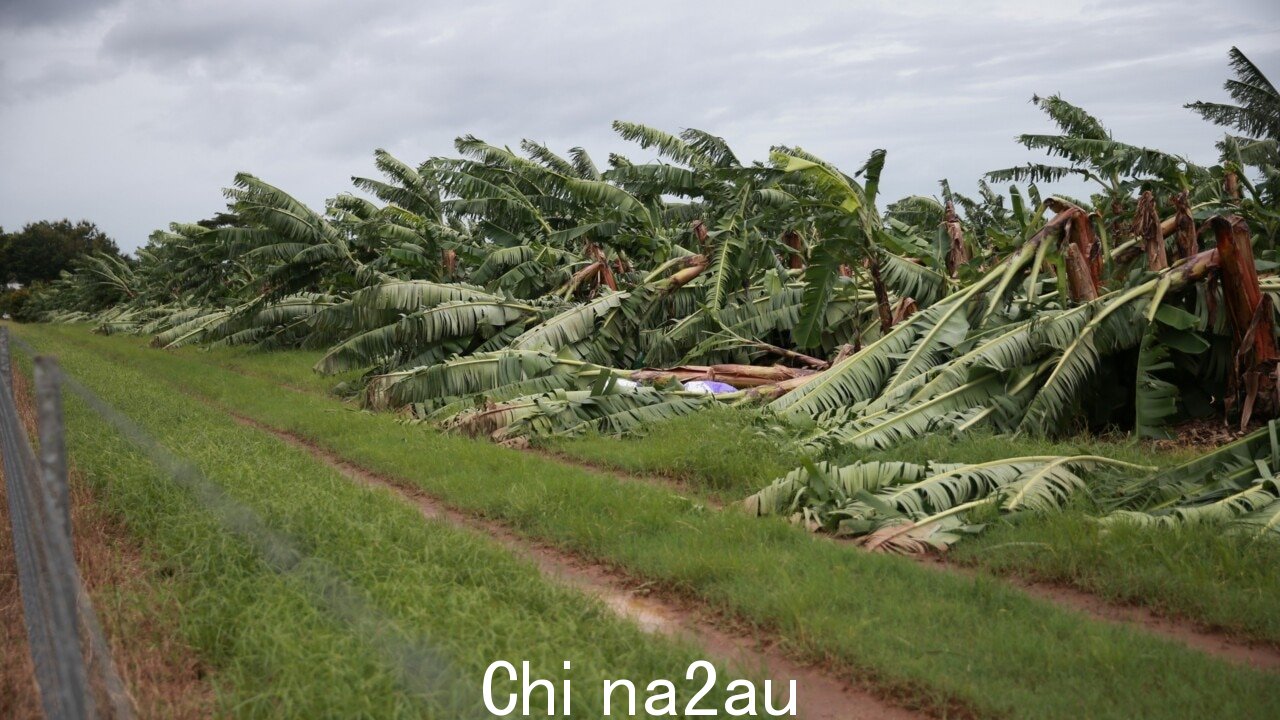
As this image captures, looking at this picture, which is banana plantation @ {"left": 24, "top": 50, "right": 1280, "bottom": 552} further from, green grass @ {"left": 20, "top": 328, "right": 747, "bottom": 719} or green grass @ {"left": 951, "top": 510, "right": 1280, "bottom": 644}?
green grass @ {"left": 20, "top": 328, "right": 747, "bottom": 719}

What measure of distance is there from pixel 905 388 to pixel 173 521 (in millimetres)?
5836

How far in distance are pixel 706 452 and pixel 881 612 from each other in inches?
138

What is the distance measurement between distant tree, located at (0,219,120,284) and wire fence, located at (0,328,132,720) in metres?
80.8

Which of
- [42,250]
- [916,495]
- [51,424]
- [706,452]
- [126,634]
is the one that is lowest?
[916,495]

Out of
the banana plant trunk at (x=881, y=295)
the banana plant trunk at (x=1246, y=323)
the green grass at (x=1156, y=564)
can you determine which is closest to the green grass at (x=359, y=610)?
the green grass at (x=1156, y=564)

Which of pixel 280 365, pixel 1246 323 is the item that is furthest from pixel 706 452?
pixel 280 365

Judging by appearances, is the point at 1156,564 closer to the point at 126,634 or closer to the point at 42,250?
the point at 126,634

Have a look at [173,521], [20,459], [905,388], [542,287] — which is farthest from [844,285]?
[20,459]

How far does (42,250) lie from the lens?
7725 cm

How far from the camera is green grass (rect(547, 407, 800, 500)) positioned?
750 cm

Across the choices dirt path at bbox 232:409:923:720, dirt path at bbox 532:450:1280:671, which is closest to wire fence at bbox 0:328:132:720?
dirt path at bbox 232:409:923:720

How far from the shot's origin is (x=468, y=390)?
38.2 feet

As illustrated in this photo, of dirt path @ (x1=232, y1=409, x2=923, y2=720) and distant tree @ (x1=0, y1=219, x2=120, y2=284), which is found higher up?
distant tree @ (x1=0, y1=219, x2=120, y2=284)

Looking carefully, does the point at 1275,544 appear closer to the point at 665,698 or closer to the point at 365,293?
the point at 665,698
